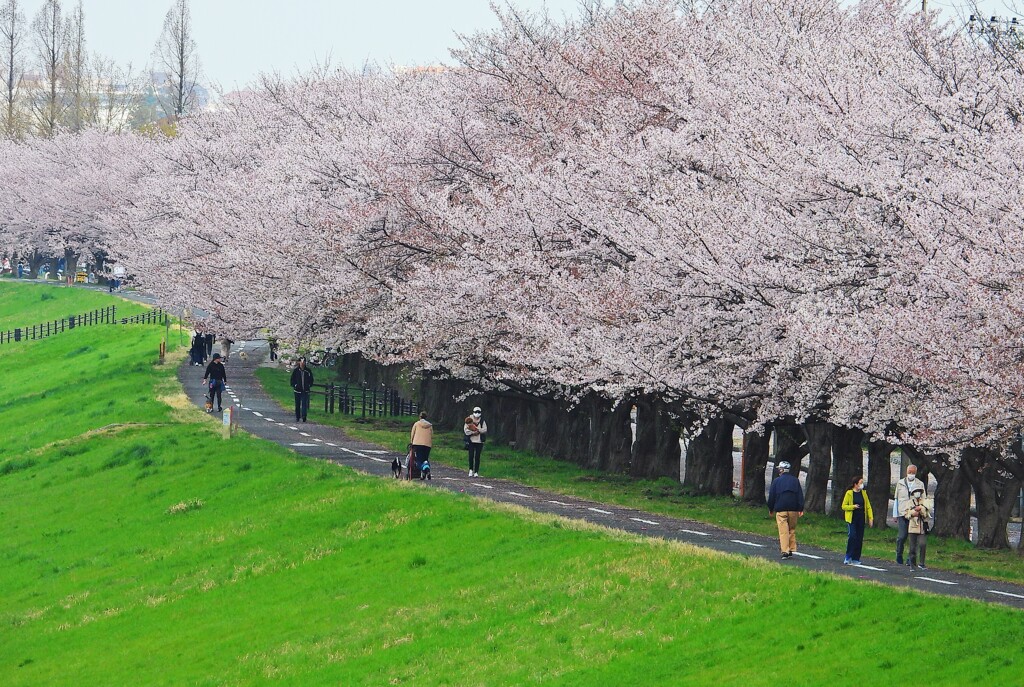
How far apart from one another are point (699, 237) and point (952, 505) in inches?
288

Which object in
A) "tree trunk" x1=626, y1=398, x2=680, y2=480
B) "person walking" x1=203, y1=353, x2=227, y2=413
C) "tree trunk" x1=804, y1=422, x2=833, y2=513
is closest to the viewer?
"tree trunk" x1=804, y1=422, x2=833, y2=513

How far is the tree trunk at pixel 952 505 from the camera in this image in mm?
29281

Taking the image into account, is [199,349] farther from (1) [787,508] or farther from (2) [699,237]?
(1) [787,508]

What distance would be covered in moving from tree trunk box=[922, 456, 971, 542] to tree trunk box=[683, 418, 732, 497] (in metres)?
6.08

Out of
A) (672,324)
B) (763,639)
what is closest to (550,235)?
(672,324)

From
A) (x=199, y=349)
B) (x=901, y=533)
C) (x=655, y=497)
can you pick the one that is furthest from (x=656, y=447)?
(x=199, y=349)

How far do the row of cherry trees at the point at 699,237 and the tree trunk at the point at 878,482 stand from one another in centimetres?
7

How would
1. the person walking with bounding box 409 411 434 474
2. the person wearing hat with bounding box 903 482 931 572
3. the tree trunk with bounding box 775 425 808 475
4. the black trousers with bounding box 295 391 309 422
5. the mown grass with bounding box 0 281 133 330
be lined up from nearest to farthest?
the person wearing hat with bounding box 903 482 931 572
the person walking with bounding box 409 411 434 474
the tree trunk with bounding box 775 425 808 475
the black trousers with bounding box 295 391 309 422
the mown grass with bounding box 0 281 133 330

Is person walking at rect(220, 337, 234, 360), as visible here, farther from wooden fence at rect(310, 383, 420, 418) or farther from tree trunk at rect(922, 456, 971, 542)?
tree trunk at rect(922, 456, 971, 542)

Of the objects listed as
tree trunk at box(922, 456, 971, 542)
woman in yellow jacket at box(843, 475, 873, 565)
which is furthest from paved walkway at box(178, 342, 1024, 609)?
tree trunk at box(922, 456, 971, 542)

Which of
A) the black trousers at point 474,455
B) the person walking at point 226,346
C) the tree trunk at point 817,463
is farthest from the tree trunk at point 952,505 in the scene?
the person walking at point 226,346

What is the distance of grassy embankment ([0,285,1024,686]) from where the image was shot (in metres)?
17.7

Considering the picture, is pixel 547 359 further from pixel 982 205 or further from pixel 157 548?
pixel 982 205

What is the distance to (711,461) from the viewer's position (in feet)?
115
